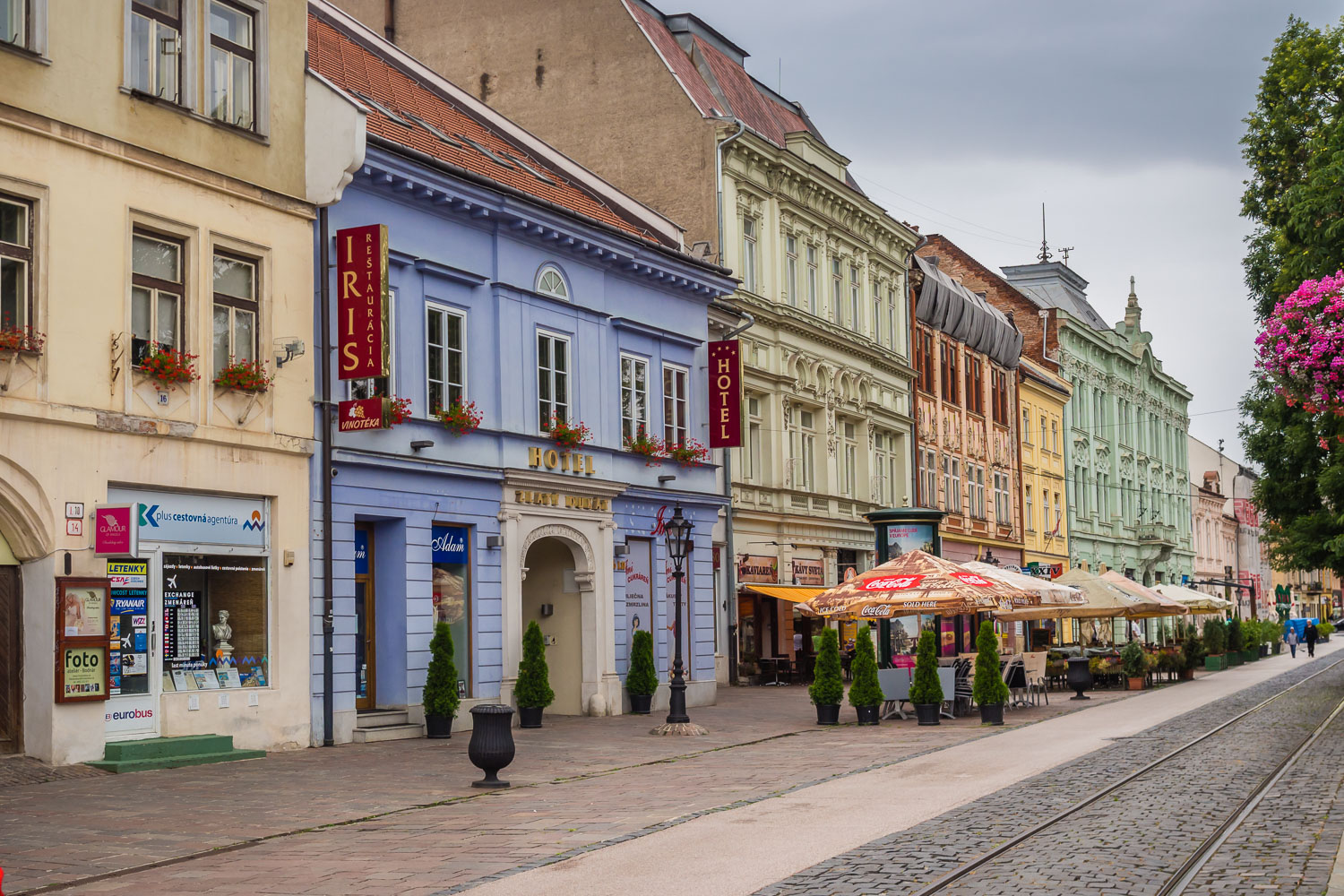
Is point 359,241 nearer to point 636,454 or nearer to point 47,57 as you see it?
point 47,57

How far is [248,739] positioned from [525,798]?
5.67 meters

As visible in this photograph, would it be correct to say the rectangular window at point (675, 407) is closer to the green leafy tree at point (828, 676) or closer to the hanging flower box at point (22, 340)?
the green leafy tree at point (828, 676)

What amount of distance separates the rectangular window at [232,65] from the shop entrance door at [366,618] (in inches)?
236

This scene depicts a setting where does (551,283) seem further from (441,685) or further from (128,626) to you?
(128,626)

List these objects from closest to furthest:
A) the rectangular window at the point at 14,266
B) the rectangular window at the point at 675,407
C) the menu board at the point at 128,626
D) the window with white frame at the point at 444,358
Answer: the rectangular window at the point at 14,266 → the menu board at the point at 128,626 → the window with white frame at the point at 444,358 → the rectangular window at the point at 675,407

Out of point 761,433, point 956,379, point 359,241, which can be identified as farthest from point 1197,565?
point 359,241

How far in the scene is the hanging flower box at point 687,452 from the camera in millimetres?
29666

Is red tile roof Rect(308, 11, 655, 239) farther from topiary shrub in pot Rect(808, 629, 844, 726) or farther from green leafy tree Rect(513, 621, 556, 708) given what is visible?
topiary shrub in pot Rect(808, 629, 844, 726)

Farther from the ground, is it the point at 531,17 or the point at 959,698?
the point at 531,17

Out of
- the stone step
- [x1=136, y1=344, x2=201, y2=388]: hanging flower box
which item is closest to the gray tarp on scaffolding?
the stone step

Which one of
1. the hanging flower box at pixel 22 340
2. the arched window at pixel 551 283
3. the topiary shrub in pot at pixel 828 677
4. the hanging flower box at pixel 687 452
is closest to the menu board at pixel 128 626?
the hanging flower box at pixel 22 340

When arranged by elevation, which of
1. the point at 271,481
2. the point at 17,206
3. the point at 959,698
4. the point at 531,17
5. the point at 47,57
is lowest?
the point at 959,698

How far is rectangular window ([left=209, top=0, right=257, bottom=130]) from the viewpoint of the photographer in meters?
19.7

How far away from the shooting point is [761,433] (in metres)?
37.5
